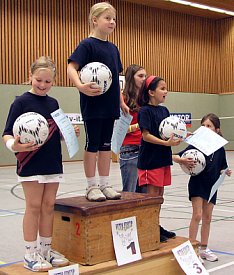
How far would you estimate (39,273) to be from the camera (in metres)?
2.77

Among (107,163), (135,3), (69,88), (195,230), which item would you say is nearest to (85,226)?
(107,163)

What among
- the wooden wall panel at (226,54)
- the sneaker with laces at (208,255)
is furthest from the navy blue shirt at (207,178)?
the wooden wall panel at (226,54)

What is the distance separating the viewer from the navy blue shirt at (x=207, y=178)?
3.84 meters

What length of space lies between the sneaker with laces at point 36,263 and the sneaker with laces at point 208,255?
1.46 m

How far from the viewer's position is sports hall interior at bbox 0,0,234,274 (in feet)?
44.9

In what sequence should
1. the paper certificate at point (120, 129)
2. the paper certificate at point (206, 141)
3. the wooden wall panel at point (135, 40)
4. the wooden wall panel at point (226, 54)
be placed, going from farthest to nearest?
the wooden wall panel at point (226, 54) < the wooden wall panel at point (135, 40) < the paper certificate at point (120, 129) < the paper certificate at point (206, 141)

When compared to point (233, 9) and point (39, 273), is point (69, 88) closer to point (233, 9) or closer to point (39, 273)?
point (233, 9)

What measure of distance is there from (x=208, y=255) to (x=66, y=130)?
5.37 feet

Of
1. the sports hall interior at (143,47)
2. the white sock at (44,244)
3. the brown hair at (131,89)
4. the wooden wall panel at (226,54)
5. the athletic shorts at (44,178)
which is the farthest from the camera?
the wooden wall panel at (226,54)

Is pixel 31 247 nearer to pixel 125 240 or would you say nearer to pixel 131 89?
pixel 125 240

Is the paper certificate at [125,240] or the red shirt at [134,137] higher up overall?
the red shirt at [134,137]

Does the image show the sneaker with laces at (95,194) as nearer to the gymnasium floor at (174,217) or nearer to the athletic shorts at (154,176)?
the athletic shorts at (154,176)

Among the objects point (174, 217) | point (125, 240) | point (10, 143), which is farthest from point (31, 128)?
point (174, 217)

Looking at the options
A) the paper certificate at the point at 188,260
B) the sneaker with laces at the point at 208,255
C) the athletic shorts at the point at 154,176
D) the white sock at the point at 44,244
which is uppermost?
the athletic shorts at the point at 154,176
